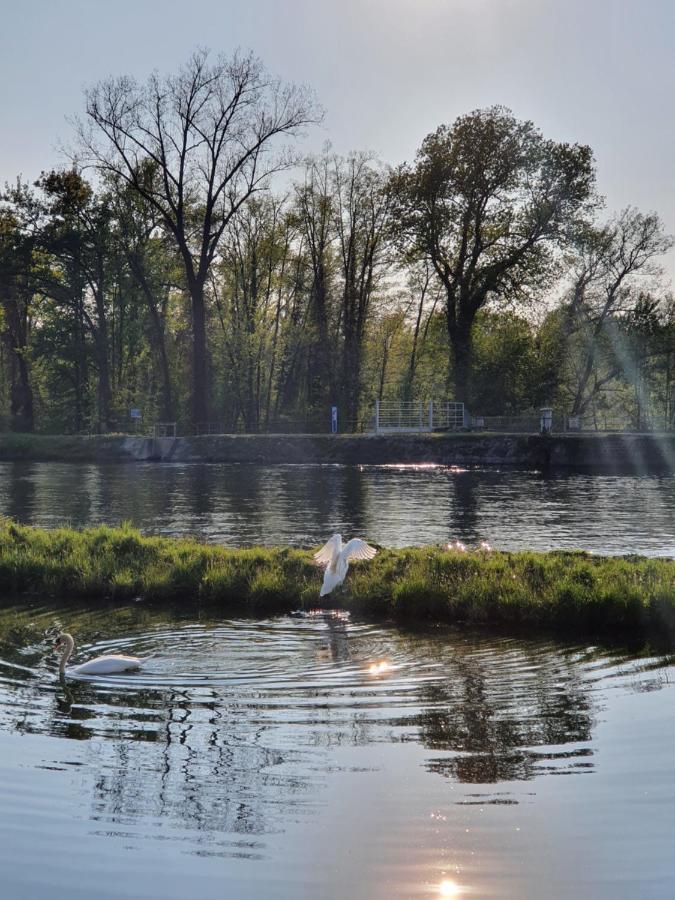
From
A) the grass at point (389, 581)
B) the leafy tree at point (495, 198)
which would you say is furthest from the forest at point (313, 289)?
the grass at point (389, 581)

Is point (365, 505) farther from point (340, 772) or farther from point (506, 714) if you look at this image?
point (340, 772)

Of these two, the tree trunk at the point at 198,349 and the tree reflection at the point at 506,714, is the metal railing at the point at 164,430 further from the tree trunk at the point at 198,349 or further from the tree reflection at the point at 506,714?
the tree reflection at the point at 506,714

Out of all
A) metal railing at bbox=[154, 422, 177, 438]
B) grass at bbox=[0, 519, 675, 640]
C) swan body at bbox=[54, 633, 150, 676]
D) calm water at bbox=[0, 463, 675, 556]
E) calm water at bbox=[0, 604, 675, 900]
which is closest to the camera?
calm water at bbox=[0, 604, 675, 900]

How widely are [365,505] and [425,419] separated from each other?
31622mm

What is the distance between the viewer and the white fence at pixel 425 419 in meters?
59.6

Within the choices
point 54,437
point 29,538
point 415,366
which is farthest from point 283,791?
point 415,366

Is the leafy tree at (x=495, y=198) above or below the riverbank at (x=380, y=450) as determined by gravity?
above

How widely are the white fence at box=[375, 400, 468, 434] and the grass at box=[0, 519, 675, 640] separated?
4256cm

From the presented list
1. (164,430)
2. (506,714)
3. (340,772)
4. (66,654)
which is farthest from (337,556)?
(164,430)

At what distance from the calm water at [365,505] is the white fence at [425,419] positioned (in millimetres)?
12550

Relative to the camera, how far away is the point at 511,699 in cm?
934

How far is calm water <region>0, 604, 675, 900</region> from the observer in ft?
18.4

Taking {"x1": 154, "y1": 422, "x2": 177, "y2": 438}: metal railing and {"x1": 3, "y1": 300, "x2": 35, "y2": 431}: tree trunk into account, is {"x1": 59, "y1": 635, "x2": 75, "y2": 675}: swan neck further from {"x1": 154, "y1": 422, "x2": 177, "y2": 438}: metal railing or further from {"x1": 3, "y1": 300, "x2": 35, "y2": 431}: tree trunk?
{"x1": 3, "y1": 300, "x2": 35, "y2": 431}: tree trunk

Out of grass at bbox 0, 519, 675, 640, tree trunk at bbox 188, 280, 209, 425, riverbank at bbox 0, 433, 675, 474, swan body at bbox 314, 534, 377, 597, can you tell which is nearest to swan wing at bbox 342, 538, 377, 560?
swan body at bbox 314, 534, 377, 597
